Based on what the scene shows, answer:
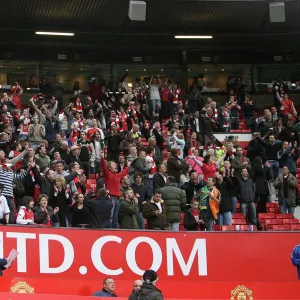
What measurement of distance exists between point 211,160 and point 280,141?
406cm

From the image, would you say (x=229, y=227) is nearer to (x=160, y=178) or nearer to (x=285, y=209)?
(x=160, y=178)

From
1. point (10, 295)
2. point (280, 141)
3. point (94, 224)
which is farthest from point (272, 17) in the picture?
point (10, 295)

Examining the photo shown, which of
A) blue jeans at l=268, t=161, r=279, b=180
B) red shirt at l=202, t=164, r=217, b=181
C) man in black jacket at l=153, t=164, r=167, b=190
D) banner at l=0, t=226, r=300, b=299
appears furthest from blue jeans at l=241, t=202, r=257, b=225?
banner at l=0, t=226, r=300, b=299

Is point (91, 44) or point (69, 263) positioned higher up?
point (91, 44)

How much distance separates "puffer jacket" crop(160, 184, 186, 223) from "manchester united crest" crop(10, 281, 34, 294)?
12.4ft

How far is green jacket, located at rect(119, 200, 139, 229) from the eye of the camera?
16703mm

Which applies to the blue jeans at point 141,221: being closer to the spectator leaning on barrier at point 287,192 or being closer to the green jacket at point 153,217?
the green jacket at point 153,217

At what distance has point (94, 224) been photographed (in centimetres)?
1627

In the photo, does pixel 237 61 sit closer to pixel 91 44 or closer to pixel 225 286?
pixel 91 44

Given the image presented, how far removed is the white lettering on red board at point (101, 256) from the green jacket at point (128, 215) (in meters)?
1.47

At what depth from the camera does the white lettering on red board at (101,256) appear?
14.8m

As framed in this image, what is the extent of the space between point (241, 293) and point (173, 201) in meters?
3.03

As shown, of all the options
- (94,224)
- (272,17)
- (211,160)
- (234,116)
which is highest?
(272,17)

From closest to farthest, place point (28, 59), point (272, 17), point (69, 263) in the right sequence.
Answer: point (69, 263) < point (272, 17) < point (28, 59)
